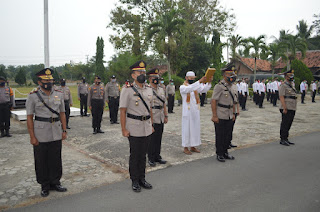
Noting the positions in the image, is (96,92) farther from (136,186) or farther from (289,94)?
(289,94)

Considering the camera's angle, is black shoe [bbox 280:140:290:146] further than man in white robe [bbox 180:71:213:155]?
Yes

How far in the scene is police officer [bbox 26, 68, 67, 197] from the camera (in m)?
3.95

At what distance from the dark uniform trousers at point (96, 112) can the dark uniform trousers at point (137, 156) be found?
4.96m

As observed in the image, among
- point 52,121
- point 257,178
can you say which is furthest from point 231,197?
point 52,121

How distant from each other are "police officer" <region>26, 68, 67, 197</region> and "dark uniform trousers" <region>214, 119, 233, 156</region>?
10.5 ft

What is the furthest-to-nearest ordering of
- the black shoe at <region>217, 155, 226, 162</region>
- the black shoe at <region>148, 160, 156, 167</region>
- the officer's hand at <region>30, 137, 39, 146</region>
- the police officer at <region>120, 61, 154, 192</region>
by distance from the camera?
the black shoe at <region>217, 155, 226, 162</region> < the black shoe at <region>148, 160, 156, 167</region> < the police officer at <region>120, 61, 154, 192</region> < the officer's hand at <region>30, 137, 39, 146</region>

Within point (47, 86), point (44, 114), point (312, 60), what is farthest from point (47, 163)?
point (312, 60)

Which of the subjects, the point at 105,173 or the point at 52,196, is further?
the point at 105,173

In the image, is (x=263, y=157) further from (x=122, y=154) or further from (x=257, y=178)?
(x=122, y=154)

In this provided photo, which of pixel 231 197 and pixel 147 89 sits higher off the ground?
pixel 147 89

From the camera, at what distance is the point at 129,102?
13.5 feet

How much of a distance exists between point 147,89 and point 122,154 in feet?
7.88

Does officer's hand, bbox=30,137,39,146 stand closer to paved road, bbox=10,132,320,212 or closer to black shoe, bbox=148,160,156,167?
paved road, bbox=10,132,320,212

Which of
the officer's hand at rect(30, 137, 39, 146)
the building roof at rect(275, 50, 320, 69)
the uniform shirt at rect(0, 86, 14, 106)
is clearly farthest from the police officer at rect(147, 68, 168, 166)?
the building roof at rect(275, 50, 320, 69)
